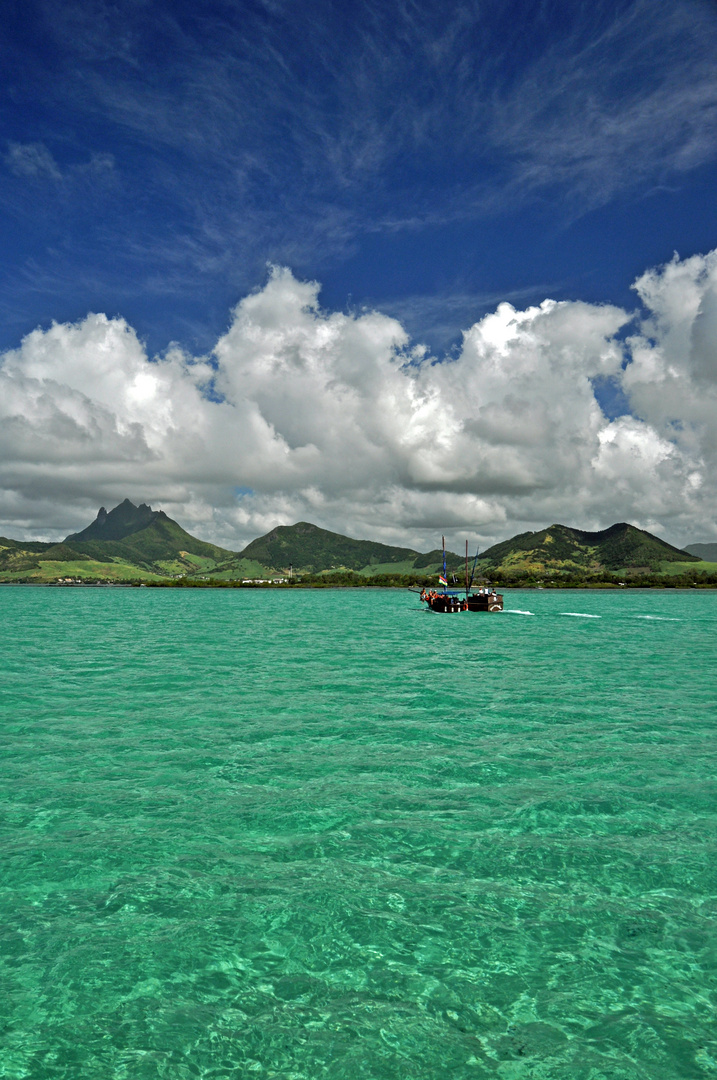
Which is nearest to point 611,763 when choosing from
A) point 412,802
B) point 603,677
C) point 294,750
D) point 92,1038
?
point 412,802

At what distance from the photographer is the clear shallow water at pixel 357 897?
890 cm

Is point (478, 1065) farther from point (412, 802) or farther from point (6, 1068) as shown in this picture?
point (412, 802)

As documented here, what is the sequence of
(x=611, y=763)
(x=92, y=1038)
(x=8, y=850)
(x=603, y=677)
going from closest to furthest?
(x=92, y=1038), (x=8, y=850), (x=611, y=763), (x=603, y=677)

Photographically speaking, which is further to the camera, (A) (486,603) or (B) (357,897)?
(A) (486,603)

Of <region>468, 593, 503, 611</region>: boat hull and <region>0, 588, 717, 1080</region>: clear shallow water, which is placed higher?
<region>0, 588, 717, 1080</region>: clear shallow water

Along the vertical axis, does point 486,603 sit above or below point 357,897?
below

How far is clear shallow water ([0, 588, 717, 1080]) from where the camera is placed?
29.2 feet

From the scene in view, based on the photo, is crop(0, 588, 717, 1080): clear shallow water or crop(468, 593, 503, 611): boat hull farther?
crop(468, 593, 503, 611): boat hull

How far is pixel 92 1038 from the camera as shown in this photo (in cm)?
893

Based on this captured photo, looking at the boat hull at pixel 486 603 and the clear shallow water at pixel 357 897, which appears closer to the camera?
the clear shallow water at pixel 357 897

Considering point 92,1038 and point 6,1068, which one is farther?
point 92,1038

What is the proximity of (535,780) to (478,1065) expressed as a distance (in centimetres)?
1333

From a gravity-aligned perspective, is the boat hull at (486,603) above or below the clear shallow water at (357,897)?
below

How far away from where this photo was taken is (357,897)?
509 inches
